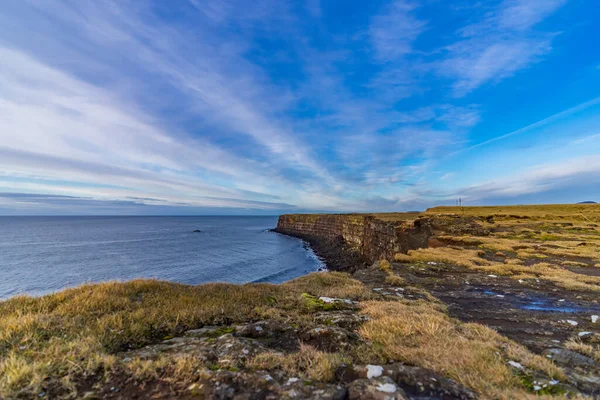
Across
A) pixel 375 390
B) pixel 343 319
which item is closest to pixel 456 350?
pixel 375 390

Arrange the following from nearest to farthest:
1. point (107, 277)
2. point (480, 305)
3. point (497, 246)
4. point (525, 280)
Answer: point (480, 305) → point (525, 280) → point (497, 246) → point (107, 277)

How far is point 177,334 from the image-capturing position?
6500mm

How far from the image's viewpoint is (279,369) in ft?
15.0

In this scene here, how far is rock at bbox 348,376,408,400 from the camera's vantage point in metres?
3.72

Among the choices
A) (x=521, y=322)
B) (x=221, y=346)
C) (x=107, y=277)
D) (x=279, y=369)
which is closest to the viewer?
(x=279, y=369)

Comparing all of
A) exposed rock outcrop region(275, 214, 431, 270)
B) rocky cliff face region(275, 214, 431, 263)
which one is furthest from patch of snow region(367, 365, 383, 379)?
exposed rock outcrop region(275, 214, 431, 270)

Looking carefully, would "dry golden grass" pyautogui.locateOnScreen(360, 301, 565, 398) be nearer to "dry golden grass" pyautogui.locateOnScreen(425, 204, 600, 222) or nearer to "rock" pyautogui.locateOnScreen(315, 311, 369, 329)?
"rock" pyautogui.locateOnScreen(315, 311, 369, 329)

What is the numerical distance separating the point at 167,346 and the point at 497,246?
3142 centimetres

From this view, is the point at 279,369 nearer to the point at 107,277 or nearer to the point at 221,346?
the point at 221,346

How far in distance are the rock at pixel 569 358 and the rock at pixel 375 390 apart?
179 inches

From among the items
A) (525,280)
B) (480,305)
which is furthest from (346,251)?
(480,305)

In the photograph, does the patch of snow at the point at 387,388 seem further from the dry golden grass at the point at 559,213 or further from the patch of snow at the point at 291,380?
the dry golden grass at the point at 559,213

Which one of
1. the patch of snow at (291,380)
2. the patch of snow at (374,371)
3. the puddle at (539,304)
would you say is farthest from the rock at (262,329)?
the puddle at (539,304)

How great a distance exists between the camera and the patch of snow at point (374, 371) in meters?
4.43
